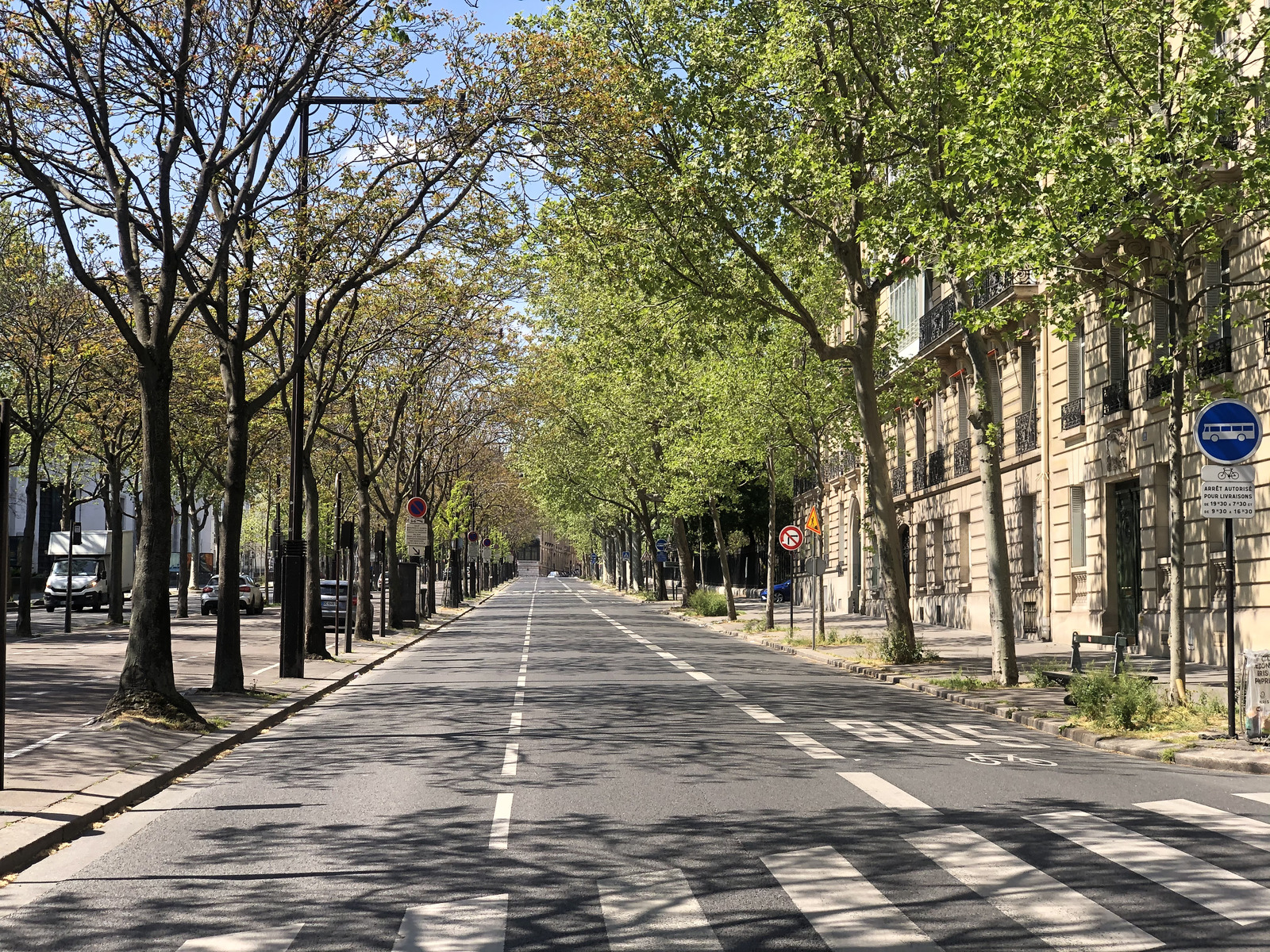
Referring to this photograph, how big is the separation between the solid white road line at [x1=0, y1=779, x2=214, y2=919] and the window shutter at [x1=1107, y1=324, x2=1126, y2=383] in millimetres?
20504

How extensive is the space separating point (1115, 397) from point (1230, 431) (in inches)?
523

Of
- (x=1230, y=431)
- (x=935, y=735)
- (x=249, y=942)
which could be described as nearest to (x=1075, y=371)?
(x=1230, y=431)

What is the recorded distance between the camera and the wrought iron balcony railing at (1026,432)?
30.9 metres

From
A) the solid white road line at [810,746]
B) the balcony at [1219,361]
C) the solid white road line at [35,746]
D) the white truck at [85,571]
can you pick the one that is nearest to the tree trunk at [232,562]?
the solid white road line at [35,746]

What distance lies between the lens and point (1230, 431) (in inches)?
511

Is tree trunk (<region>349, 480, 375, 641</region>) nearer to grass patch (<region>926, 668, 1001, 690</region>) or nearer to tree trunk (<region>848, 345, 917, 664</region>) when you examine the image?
tree trunk (<region>848, 345, 917, 664</region>)

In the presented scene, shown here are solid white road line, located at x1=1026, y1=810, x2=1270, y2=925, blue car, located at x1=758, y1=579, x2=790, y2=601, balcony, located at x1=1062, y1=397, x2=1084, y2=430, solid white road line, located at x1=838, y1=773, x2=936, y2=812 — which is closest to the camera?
solid white road line, located at x1=1026, y1=810, x2=1270, y2=925

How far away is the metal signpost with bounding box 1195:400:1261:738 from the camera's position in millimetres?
12883

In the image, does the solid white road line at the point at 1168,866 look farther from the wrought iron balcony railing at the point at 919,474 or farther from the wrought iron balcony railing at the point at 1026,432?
the wrought iron balcony railing at the point at 919,474

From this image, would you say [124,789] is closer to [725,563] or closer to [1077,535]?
[1077,535]

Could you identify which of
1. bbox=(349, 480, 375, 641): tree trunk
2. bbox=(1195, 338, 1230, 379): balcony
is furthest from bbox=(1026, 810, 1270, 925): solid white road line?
bbox=(349, 480, 375, 641): tree trunk

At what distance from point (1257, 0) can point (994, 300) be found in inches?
468

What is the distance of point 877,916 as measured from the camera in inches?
240

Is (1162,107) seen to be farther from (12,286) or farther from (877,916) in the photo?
(12,286)
